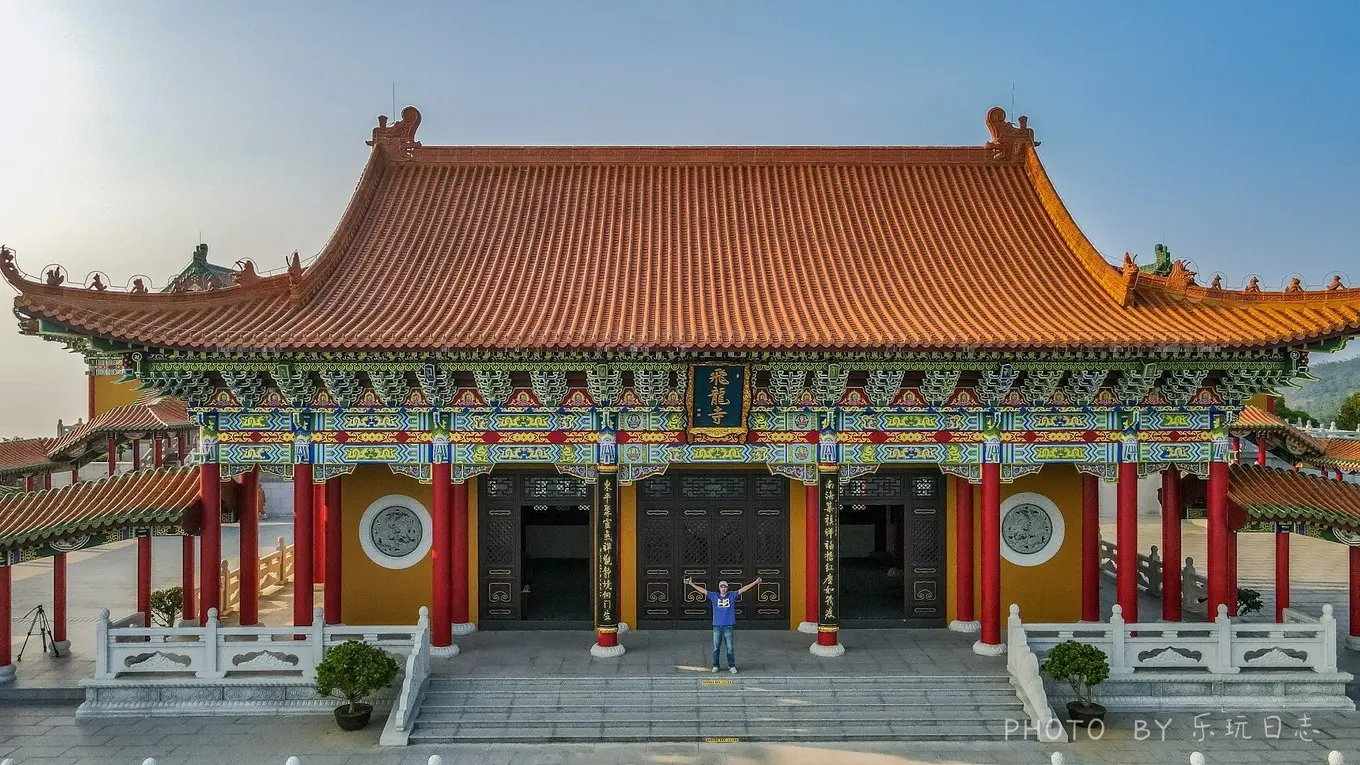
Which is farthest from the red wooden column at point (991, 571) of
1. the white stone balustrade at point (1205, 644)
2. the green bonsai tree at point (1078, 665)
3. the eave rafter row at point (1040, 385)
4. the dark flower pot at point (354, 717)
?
the dark flower pot at point (354, 717)

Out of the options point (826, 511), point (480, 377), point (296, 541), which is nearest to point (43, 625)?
point (296, 541)

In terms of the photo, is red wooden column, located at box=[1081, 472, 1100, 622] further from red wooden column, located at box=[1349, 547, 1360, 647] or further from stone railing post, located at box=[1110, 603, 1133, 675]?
red wooden column, located at box=[1349, 547, 1360, 647]

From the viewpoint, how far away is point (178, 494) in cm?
1373

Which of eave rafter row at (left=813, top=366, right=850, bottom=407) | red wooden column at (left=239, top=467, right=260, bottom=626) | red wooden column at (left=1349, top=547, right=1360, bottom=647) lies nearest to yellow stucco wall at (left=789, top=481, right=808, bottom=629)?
eave rafter row at (left=813, top=366, right=850, bottom=407)

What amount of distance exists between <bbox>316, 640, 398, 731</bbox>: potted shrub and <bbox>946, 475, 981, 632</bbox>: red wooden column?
30.4 feet

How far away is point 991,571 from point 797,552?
127 inches

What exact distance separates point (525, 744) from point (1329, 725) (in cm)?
1095

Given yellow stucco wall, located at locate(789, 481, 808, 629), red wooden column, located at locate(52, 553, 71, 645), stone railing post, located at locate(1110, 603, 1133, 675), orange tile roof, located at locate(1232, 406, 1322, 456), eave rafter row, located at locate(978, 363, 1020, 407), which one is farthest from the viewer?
orange tile roof, located at locate(1232, 406, 1322, 456)

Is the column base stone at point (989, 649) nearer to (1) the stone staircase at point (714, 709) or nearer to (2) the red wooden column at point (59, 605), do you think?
(1) the stone staircase at point (714, 709)

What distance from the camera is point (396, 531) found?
597 inches

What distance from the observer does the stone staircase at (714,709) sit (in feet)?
37.6

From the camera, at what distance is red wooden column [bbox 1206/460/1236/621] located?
1346 cm

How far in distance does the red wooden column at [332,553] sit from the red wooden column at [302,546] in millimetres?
790

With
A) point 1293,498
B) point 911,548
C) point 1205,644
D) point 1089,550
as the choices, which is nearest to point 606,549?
point 911,548
